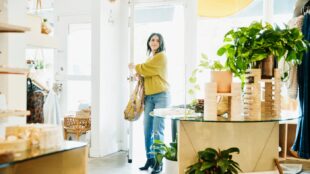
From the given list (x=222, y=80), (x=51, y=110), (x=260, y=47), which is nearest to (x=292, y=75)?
Result: (x=260, y=47)

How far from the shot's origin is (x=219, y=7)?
14.8 feet

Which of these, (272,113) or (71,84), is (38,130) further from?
(71,84)

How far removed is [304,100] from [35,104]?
3.24 metres

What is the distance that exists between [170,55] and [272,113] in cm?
261

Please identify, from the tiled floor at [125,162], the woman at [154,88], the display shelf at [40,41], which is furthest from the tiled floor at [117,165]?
the display shelf at [40,41]

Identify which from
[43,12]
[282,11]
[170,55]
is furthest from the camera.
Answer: [43,12]

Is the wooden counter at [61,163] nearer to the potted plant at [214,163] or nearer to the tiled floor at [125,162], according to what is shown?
the potted plant at [214,163]

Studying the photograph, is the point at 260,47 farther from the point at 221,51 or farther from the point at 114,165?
the point at 114,165

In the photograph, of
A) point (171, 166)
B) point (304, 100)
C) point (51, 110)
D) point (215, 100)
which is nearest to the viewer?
point (215, 100)

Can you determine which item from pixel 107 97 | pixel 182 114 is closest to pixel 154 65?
pixel 107 97

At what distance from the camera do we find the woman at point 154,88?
3.88m

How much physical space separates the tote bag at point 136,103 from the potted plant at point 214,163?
2073 mm

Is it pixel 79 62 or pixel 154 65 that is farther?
pixel 79 62

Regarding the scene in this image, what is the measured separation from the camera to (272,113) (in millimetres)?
2039
